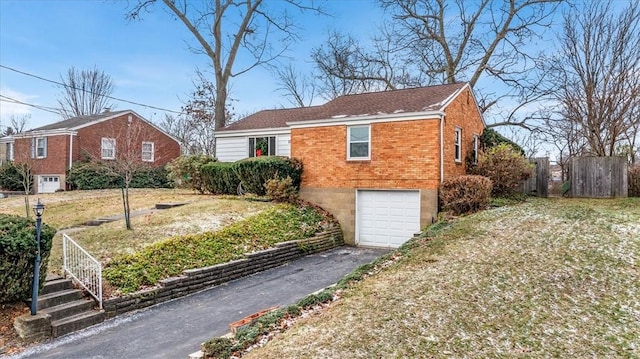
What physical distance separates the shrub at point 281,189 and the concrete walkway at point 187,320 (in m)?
4.54

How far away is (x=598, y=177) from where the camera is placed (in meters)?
15.7

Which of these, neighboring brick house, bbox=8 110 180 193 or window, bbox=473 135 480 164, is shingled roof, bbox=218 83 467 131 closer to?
window, bbox=473 135 480 164

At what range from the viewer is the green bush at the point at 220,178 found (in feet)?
57.4

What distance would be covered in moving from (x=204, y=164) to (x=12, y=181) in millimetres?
18002

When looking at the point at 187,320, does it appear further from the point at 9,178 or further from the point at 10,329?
the point at 9,178

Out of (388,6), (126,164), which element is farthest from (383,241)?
(388,6)

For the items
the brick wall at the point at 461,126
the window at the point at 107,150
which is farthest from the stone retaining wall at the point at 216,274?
the window at the point at 107,150

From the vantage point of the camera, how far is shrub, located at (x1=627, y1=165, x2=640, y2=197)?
1529 centimetres

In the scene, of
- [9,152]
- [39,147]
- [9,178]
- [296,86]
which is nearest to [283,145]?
[296,86]

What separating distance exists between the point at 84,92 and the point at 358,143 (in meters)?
39.8

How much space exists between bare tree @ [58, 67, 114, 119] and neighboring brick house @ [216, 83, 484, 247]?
35.1 m

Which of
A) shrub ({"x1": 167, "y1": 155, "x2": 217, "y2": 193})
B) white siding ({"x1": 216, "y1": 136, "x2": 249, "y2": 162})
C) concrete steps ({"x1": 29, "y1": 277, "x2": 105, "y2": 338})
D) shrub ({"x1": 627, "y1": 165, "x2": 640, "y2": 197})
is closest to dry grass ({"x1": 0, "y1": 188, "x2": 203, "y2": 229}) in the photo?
shrub ({"x1": 167, "y1": 155, "x2": 217, "y2": 193})

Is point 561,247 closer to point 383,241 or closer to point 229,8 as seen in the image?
point 383,241

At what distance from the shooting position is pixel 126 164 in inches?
454
